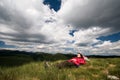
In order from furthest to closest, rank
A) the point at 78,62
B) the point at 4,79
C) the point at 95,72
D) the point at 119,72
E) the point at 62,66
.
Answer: the point at 78,62 < the point at 62,66 < the point at 95,72 < the point at 119,72 < the point at 4,79

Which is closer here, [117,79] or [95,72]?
[117,79]

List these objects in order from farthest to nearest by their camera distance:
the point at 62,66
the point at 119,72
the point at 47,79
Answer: the point at 62,66
the point at 119,72
the point at 47,79

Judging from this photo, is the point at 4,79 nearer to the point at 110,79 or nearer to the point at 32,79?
the point at 32,79

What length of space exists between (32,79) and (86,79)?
3467 millimetres

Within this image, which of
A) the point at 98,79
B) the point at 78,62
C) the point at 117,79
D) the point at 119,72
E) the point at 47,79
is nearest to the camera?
the point at 47,79

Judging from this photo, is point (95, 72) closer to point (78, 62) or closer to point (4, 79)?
point (78, 62)

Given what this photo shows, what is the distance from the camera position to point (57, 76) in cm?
837

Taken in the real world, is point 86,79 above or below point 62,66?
below

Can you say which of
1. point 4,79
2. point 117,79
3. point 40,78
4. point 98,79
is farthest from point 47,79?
point 117,79

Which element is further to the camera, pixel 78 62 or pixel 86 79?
pixel 78 62

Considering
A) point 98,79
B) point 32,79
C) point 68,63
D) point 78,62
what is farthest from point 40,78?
point 78,62

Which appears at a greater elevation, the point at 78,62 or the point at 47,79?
the point at 78,62

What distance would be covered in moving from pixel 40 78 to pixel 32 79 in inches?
19.0

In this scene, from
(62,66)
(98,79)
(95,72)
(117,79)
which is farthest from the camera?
(62,66)
